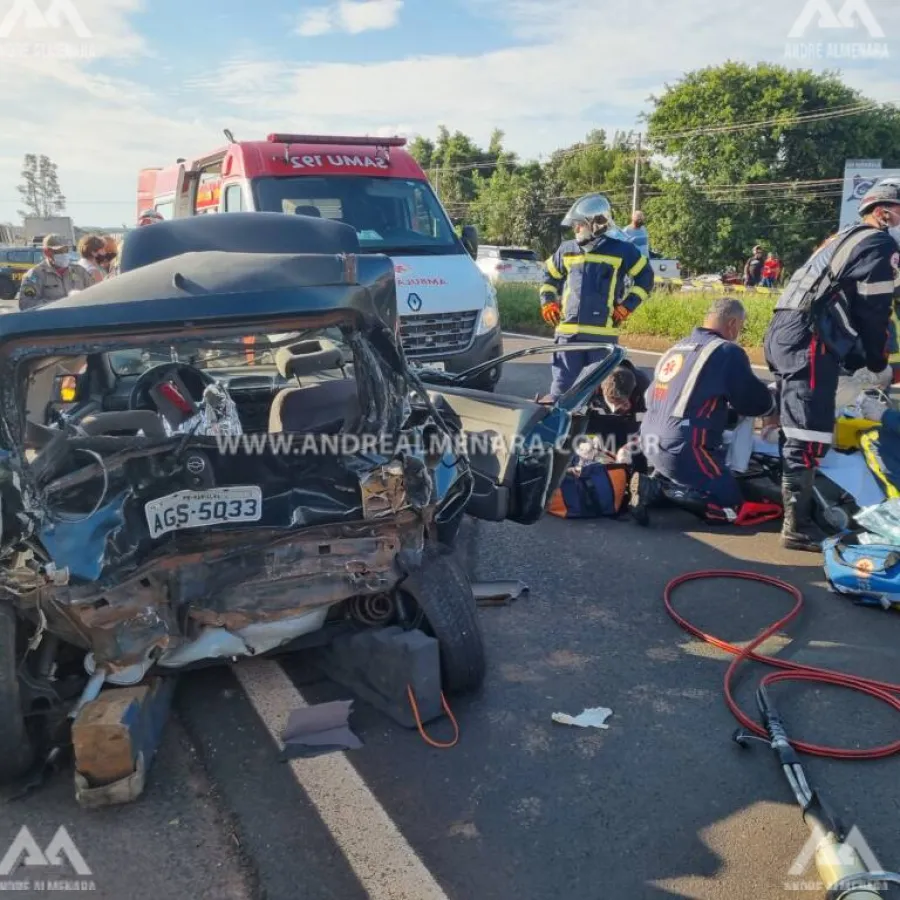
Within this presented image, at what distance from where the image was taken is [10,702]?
259 cm

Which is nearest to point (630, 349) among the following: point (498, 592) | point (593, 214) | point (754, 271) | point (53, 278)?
point (593, 214)

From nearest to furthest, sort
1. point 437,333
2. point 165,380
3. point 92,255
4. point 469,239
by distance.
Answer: point 165,380, point 437,333, point 92,255, point 469,239

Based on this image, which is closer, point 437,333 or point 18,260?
point 437,333

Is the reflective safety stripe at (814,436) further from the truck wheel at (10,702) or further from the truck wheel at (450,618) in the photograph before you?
the truck wheel at (10,702)

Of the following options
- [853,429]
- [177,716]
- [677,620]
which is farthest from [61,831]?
[853,429]

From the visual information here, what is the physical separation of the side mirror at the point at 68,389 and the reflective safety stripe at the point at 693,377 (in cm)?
327

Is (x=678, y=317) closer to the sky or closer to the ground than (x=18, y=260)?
closer to the ground

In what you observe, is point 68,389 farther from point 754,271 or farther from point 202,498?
point 754,271

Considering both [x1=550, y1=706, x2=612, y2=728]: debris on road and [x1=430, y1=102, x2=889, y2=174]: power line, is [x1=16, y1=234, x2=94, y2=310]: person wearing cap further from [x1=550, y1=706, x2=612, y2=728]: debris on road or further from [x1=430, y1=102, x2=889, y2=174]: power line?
[x1=430, y1=102, x2=889, y2=174]: power line

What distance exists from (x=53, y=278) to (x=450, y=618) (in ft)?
21.9

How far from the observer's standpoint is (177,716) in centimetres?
310

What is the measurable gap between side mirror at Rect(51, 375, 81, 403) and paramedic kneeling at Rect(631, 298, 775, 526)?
127 inches

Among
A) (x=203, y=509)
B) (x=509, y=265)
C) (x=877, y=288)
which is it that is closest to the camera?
(x=203, y=509)

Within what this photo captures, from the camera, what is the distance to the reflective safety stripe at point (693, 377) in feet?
15.9
